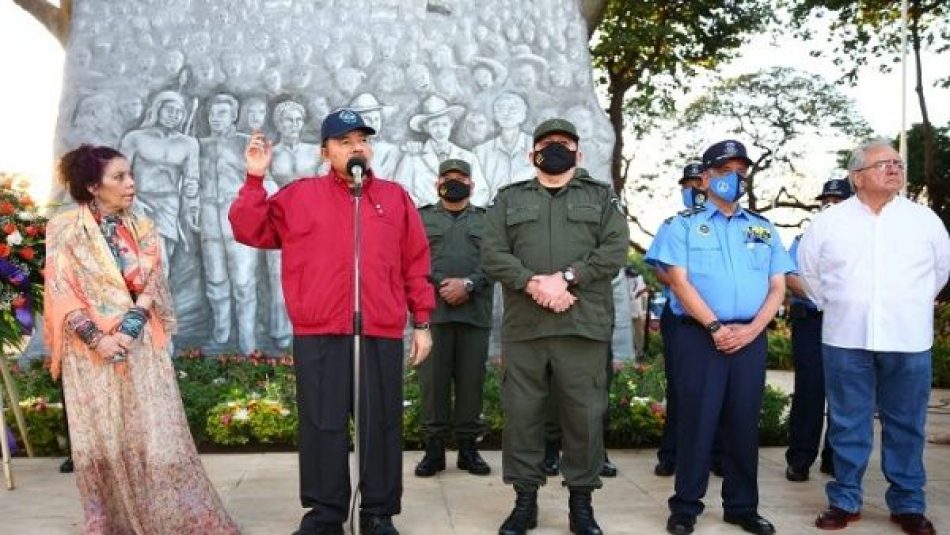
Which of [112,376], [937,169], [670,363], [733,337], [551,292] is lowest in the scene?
[670,363]

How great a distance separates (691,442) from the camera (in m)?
A: 4.61

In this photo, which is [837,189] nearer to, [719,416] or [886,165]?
[886,165]

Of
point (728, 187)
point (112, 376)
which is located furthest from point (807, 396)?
point (112, 376)

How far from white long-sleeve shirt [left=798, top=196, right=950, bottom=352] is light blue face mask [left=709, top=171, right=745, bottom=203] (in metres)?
0.55

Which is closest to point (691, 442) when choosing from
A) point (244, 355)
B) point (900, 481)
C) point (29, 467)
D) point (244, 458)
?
point (900, 481)

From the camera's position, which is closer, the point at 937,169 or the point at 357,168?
the point at 357,168

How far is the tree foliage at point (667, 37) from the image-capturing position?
17.2 metres

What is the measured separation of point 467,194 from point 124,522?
281 centimetres

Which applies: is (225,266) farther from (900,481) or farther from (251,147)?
(900,481)

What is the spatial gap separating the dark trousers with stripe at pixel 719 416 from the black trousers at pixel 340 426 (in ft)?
4.44

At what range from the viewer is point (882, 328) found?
4602 millimetres

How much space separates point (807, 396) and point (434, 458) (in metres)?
2.24

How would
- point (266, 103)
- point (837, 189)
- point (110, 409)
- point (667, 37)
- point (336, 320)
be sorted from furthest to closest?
1. point (667, 37)
2. point (266, 103)
3. point (837, 189)
4. point (336, 320)
5. point (110, 409)

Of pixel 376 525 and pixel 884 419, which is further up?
pixel 884 419
